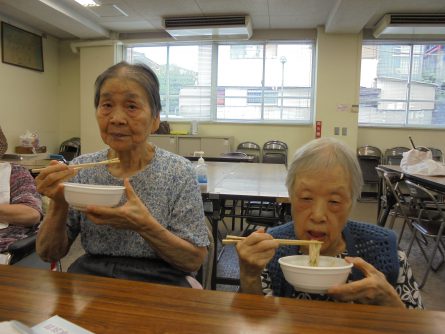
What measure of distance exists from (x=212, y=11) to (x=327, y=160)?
5.28m

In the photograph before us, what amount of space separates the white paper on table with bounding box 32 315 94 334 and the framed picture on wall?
672 cm

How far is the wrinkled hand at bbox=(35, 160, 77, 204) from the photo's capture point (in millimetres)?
984

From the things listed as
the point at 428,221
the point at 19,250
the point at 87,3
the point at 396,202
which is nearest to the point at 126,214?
the point at 19,250

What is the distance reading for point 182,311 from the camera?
2.24 feet

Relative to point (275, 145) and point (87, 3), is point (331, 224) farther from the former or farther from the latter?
point (275, 145)

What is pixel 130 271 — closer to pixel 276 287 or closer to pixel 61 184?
pixel 61 184

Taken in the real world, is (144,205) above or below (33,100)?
below

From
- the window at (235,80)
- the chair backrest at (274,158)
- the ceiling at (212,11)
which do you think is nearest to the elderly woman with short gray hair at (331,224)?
the ceiling at (212,11)

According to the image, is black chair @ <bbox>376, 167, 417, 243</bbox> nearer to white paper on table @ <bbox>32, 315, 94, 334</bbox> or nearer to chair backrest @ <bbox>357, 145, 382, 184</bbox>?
chair backrest @ <bbox>357, 145, 382, 184</bbox>

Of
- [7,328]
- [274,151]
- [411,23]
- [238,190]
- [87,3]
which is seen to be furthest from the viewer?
[274,151]

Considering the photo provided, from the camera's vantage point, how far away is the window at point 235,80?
689cm

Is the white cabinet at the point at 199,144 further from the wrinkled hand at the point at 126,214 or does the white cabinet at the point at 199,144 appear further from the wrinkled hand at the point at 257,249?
the wrinkled hand at the point at 257,249

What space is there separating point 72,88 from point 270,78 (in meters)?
4.16

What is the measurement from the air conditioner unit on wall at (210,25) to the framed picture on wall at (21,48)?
2.69 meters
